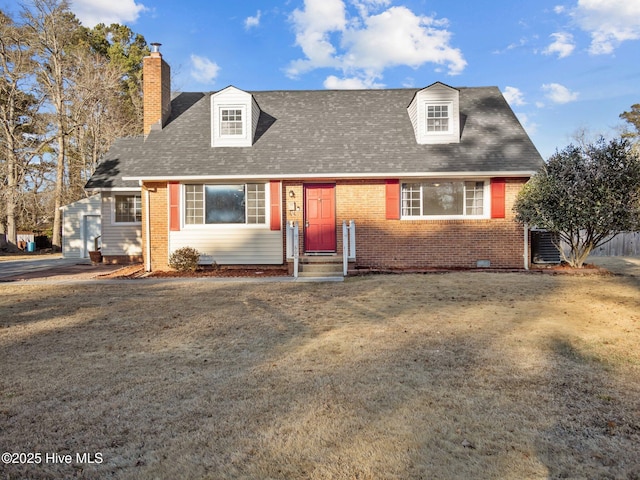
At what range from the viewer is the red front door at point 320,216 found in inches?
470

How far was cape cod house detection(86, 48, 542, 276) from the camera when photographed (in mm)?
11633

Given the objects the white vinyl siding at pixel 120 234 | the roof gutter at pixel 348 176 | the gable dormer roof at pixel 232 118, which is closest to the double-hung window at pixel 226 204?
the roof gutter at pixel 348 176

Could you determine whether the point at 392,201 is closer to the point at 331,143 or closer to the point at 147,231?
the point at 331,143

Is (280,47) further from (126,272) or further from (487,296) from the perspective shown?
(487,296)

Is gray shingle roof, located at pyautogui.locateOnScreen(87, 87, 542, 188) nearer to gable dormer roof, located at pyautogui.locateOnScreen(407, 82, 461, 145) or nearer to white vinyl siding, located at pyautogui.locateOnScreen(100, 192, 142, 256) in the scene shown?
gable dormer roof, located at pyautogui.locateOnScreen(407, 82, 461, 145)

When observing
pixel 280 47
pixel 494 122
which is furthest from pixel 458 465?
Result: pixel 280 47

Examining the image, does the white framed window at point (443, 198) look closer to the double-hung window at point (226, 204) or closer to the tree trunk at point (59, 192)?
the double-hung window at point (226, 204)

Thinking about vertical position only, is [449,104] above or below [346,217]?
above

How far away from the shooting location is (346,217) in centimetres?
1183

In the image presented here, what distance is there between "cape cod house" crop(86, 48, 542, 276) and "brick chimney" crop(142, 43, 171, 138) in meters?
1.17

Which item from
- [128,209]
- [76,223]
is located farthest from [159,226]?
[76,223]

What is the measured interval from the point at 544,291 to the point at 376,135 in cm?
697

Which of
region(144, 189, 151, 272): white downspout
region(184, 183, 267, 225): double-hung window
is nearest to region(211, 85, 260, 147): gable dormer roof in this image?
region(184, 183, 267, 225): double-hung window

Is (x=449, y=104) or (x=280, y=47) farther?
(x=280, y=47)
